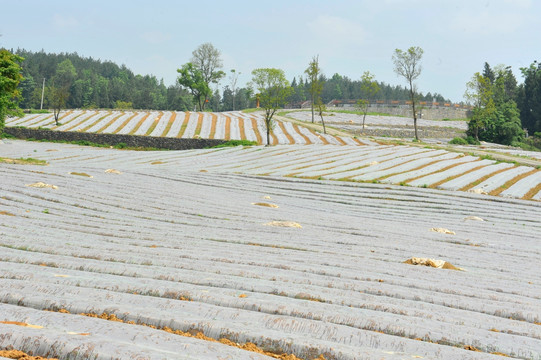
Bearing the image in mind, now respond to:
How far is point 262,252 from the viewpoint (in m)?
12.2

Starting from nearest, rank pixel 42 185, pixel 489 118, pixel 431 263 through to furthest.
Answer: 1. pixel 431 263
2. pixel 42 185
3. pixel 489 118

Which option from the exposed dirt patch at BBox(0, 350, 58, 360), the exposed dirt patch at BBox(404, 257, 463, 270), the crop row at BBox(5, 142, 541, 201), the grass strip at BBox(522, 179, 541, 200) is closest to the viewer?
the exposed dirt patch at BBox(0, 350, 58, 360)

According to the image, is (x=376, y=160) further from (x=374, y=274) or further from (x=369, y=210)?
(x=374, y=274)

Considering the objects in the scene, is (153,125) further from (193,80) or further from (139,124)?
(193,80)

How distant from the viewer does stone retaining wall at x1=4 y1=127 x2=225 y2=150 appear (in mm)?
59125

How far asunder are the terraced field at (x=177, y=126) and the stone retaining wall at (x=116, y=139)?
5.98 feet

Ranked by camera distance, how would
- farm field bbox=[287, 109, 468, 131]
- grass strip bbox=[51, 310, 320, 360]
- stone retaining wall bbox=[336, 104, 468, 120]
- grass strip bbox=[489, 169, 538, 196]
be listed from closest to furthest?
1. grass strip bbox=[51, 310, 320, 360]
2. grass strip bbox=[489, 169, 538, 196]
3. farm field bbox=[287, 109, 468, 131]
4. stone retaining wall bbox=[336, 104, 468, 120]

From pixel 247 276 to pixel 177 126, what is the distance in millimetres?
61309

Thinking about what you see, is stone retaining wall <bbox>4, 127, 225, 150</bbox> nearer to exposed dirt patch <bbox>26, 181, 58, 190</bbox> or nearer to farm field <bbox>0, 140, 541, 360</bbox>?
farm field <bbox>0, 140, 541, 360</bbox>

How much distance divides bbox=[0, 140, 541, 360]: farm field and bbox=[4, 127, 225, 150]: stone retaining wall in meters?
33.3

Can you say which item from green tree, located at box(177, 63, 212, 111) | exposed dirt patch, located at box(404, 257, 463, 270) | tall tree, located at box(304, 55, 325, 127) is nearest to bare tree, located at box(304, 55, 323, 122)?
tall tree, located at box(304, 55, 325, 127)

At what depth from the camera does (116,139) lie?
59.9 meters

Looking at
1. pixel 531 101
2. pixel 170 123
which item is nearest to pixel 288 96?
pixel 170 123

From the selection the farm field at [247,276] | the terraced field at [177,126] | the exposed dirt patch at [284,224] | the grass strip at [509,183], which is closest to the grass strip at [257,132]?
the terraced field at [177,126]
